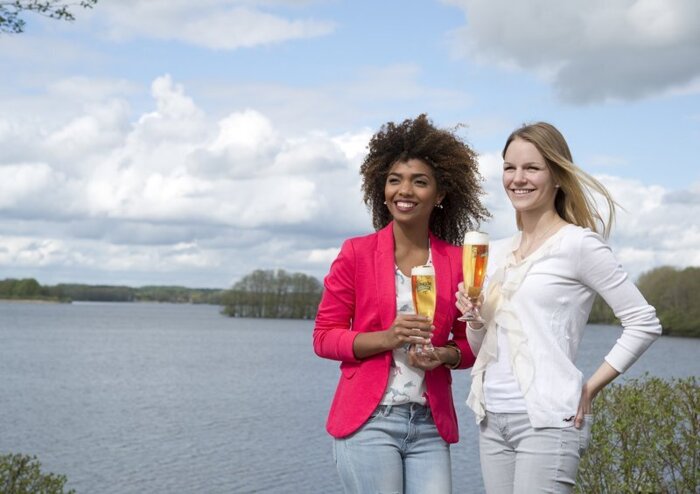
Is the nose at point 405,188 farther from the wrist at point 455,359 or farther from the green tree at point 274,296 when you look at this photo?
the green tree at point 274,296

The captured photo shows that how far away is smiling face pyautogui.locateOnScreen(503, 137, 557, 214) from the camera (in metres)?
3.37

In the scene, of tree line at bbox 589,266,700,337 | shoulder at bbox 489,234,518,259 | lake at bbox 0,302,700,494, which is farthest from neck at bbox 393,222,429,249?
tree line at bbox 589,266,700,337

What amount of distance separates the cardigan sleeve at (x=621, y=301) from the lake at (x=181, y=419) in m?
15.1

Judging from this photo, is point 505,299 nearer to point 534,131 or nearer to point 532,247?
point 532,247

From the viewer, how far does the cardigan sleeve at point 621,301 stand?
127 inches

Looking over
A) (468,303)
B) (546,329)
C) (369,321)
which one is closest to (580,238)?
(546,329)

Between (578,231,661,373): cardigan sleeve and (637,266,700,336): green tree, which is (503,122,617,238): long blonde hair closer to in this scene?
(578,231,661,373): cardigan sleeve

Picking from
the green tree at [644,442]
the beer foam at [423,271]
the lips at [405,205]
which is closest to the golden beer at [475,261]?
the beer foam at [423,271]

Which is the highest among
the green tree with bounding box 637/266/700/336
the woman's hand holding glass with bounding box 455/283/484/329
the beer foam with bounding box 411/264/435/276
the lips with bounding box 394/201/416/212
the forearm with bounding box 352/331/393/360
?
the green tree with bounding box 637/266/700/336

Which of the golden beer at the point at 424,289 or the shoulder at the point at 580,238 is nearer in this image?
the shoulder at the point at 580,238

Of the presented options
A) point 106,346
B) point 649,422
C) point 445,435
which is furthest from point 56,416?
point 106,346

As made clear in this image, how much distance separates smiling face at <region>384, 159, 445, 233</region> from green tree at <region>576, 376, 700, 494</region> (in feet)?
14.4

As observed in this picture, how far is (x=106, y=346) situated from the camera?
71375 mm

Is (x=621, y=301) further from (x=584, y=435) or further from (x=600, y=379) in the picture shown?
(x=584, y=435)
